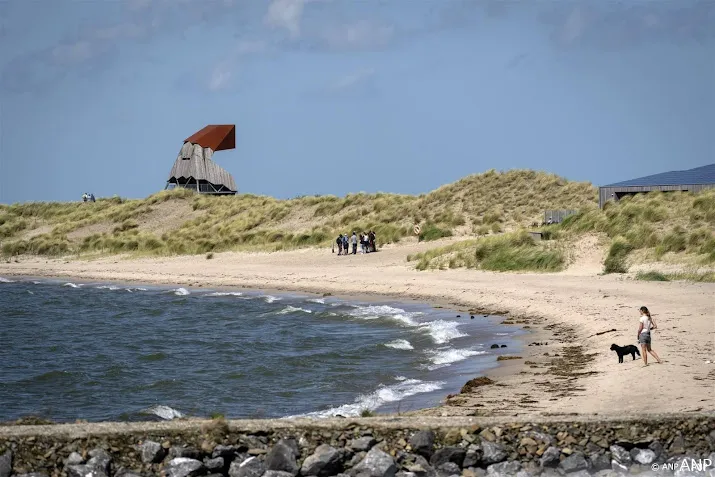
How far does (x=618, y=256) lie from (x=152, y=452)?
2470 cm

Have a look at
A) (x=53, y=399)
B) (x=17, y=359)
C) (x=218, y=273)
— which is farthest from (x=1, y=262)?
(x=53, y=399)

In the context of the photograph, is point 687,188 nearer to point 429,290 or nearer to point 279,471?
point 429,290

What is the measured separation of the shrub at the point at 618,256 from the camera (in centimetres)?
3072

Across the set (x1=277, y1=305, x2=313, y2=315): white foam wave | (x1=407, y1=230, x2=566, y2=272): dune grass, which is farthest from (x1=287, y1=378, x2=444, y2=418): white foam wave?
(x1=407, y1=230, x2=566, y2=272): dune grass

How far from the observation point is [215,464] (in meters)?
9.01

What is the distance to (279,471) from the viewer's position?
8984 mm

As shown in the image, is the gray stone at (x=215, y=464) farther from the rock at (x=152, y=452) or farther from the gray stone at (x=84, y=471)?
the gray stone at (x=84, y=471)

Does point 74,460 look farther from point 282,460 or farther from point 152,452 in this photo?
point 282,460

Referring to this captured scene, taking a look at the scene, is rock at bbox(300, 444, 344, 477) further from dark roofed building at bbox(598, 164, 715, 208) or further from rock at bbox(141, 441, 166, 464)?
dark roofed building at bbox(598, 164, 715, 208)

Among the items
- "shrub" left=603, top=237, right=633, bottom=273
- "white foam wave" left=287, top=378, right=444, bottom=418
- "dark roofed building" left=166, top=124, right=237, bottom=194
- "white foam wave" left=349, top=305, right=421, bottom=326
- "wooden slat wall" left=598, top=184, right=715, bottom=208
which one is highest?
"dark roofed building" left=166, top=124, right=237, bottom=194

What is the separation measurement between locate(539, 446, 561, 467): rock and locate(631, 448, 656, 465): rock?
0.74m

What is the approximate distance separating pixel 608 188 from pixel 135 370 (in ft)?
91.4

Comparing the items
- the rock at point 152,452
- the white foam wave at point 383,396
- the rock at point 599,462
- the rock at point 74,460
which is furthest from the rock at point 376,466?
the white foam wave at point 383,396

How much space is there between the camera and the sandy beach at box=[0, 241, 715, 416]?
43.2 ft
